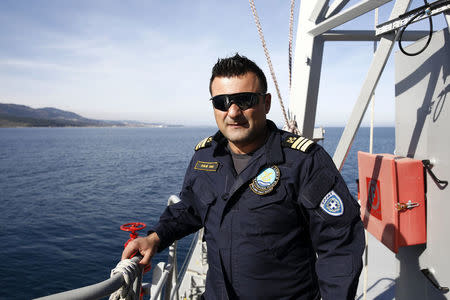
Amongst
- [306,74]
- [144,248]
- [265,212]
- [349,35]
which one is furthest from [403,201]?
[144,248]

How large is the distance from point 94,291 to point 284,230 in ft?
4.00

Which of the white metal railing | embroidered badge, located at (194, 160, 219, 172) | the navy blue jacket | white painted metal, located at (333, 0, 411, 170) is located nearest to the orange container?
white painted metal, located at (333, 0, 411, 170)

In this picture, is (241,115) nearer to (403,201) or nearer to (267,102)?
(267,102)

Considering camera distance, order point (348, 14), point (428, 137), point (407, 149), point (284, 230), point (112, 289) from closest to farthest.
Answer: point (112, 289), point (284, 230), point (428, 137), point (348, 14), point (407, 149)

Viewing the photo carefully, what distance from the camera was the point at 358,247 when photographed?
5.72 ft

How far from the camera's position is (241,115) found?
2.19 metres

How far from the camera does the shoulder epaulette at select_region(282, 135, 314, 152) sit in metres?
2.03

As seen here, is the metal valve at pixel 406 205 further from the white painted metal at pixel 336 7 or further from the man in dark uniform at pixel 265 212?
the white painted metal at pixel 336 7

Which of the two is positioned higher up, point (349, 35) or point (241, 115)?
point (349, 35)

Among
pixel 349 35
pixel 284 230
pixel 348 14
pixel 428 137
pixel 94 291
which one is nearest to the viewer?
pixel 94 291

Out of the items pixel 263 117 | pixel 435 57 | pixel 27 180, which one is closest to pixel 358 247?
pixel 263 117

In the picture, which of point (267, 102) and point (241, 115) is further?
point (267, 102)

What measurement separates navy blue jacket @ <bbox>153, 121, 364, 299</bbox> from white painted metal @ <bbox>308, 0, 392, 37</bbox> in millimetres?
1609

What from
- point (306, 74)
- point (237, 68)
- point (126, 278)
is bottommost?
point (126, 278)
